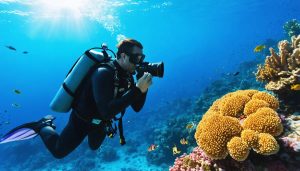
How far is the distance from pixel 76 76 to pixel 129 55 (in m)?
1.11

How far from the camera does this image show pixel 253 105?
414 cm

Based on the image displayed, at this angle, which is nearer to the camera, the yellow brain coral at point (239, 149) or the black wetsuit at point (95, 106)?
the yellow brain coral at point (239, 149)

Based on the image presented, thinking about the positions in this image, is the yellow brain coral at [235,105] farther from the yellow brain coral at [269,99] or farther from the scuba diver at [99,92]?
the scuba diver at [99,92]

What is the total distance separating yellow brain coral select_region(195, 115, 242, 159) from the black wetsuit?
118 cm

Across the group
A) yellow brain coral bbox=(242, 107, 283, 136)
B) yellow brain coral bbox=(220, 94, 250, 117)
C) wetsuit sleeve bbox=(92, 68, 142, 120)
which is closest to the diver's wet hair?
wetsuit sleeve bbox=(92, 68, 142, 120)

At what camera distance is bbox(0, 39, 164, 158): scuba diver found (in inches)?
156

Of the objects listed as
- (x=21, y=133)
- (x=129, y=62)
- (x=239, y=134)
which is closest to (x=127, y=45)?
(x=129, y=62)

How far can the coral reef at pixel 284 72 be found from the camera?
17.5 feet

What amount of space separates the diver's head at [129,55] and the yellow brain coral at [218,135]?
5.25 ft

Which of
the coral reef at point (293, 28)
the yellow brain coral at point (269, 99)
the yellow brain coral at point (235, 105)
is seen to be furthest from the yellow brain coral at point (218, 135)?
the coral reef at point (293, 28)

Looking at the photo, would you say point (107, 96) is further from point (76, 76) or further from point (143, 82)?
point (76, 76)

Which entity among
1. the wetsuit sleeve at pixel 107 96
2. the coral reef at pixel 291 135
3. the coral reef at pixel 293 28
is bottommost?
the coral reef at pixel 293 28

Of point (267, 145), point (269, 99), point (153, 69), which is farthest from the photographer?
point (153, 69)

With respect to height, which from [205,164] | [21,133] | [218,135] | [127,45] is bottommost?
[21,133]
